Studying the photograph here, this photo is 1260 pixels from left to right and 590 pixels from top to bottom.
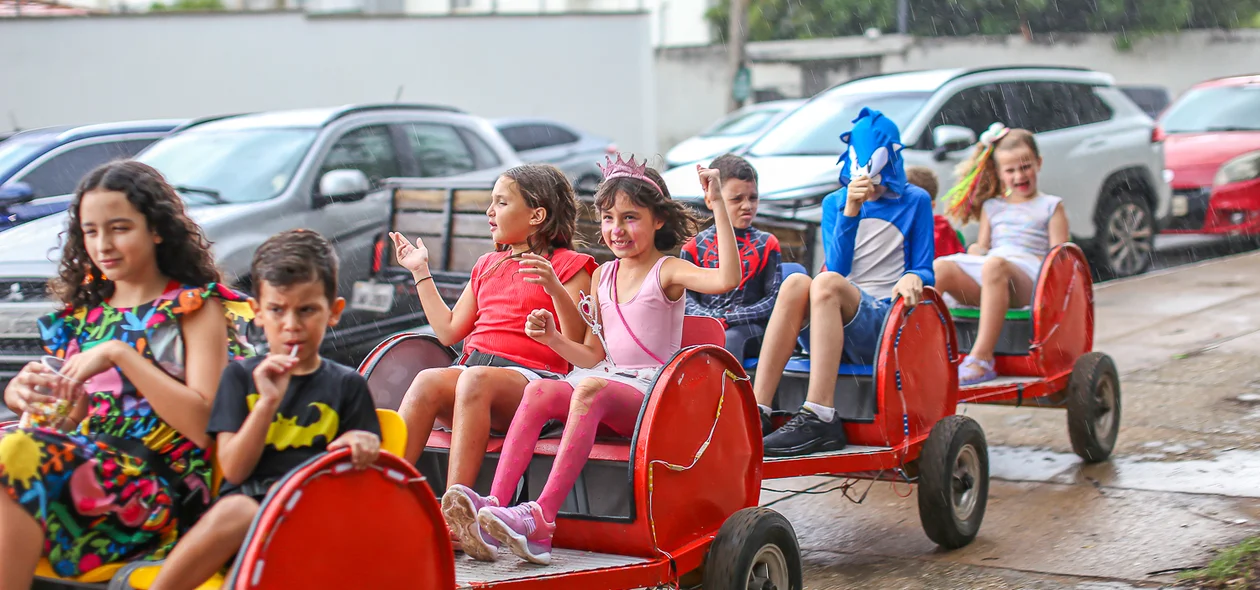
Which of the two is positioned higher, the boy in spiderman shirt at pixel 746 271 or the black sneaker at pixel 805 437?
the boy in spiderman shirt at pixel 746 271

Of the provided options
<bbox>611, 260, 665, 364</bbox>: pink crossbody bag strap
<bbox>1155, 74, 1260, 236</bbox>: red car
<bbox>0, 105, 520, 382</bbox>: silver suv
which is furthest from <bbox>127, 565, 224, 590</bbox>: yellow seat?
<bbox>1155, 74, 1260, 236</bbox>: red car

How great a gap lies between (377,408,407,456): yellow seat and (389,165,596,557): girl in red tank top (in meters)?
0.74

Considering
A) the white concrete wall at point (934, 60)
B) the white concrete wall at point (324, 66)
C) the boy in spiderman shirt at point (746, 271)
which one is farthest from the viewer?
the white concrete wall at point (934, 60)

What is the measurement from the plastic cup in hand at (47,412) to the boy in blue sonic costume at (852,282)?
252cm

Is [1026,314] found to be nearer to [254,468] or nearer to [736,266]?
[736,266]

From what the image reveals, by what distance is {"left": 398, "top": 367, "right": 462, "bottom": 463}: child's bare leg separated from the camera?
3990 millimetres

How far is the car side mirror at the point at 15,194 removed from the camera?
28.9 feet

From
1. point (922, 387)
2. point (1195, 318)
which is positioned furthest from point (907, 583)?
point (1195, 318)

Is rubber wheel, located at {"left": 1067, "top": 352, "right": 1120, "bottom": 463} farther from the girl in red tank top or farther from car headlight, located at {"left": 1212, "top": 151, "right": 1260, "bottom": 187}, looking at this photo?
car headlight, located at {"left": 1212, "top": 151, "right": 1260, "bottom": 187}

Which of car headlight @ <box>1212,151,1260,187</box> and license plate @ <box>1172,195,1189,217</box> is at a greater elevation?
car headlight @ <box>1212,151,1260,187</box>

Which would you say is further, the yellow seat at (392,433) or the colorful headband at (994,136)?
the colorful headband at (994,136)

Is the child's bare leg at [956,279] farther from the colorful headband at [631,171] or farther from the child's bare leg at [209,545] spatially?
the child's bare leg at [209,545]

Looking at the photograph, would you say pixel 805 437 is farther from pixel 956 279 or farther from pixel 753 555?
pixel 956 279

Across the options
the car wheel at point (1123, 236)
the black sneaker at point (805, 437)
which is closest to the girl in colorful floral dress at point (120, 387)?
the black sneaker at point (805, 437)
